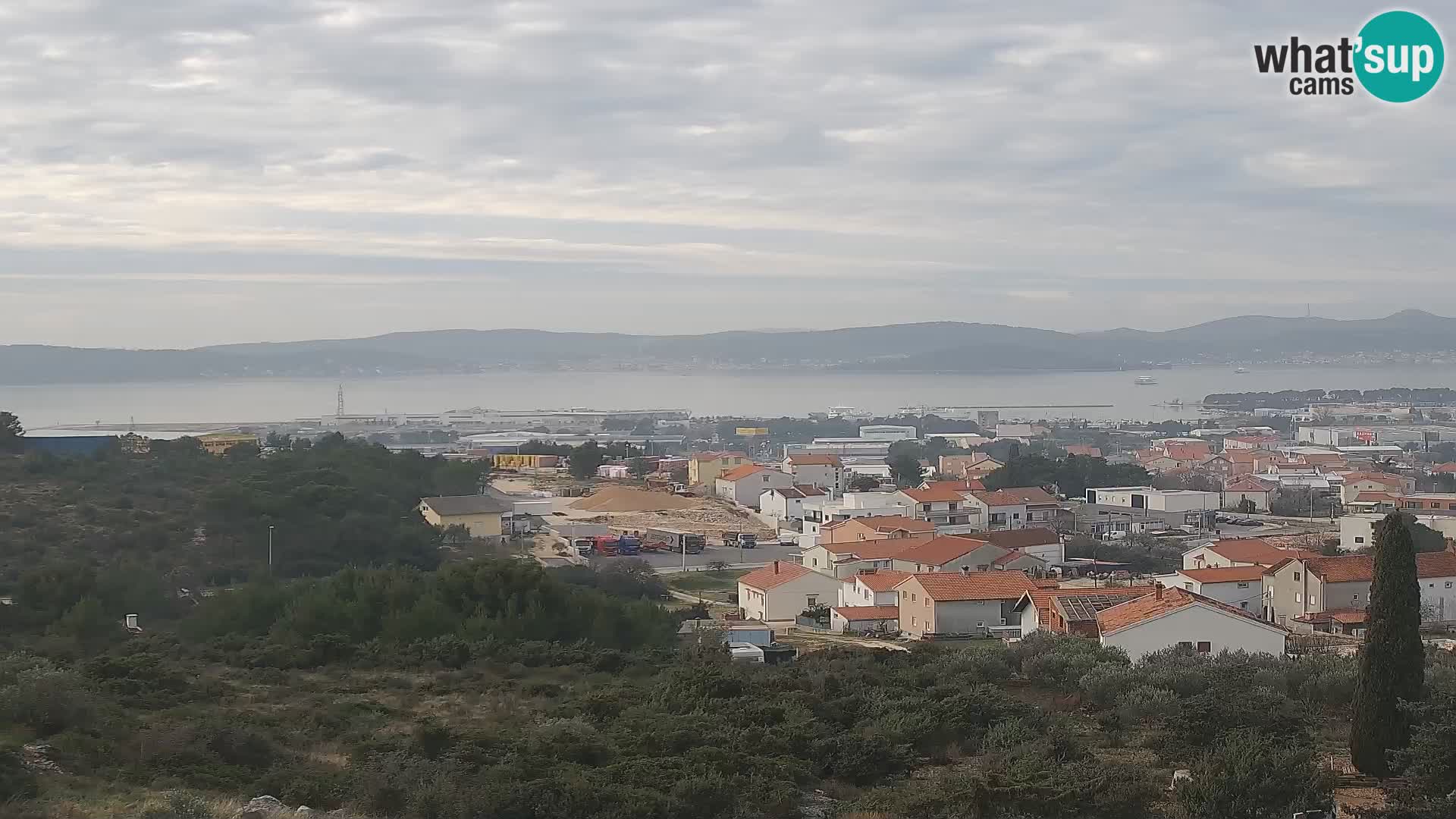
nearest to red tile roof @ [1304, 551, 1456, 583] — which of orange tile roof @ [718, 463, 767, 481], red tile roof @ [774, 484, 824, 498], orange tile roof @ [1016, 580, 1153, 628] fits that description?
orange tile roof @ [1016, 580, 1153, 628]

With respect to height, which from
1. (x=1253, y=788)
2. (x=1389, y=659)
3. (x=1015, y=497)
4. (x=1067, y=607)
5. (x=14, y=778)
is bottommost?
(x=1015, y=497)

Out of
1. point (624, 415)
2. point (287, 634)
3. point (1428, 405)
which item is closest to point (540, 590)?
point (287, 634)

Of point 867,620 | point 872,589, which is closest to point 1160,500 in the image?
point 872,589

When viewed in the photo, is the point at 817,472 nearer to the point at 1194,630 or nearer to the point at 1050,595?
the point at 1050,595

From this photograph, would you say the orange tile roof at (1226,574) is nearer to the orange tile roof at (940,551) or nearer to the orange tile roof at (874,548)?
the orange tile roof at (940,551)

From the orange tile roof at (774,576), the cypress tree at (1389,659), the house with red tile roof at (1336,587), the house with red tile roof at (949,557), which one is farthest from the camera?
the house with red tile roof at (949,557)

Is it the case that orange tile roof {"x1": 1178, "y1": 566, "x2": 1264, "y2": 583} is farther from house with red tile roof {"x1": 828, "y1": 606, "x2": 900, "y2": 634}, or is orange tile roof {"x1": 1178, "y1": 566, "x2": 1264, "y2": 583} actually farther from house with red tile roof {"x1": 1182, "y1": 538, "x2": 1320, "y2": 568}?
house with red tile roof {"x1": 828, "y1": 606, "x2": 900, "y2": 634}

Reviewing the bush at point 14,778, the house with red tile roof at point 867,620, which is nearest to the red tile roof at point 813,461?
the house with red tile roof at point 867,620
